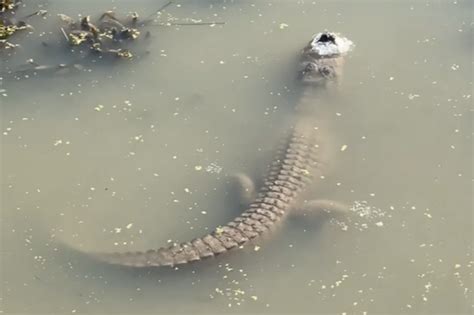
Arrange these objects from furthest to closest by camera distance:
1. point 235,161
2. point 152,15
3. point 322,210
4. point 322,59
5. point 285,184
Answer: point 152,15, point 322,59, point 235,161, point 285,184, point 322,210

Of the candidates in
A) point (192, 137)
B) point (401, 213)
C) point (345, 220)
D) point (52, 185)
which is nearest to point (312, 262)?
point (345, 220)

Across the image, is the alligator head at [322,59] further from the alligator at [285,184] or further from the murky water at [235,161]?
the murky water at [235,161]

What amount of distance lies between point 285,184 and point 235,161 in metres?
0.50

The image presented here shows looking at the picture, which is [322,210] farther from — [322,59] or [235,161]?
[322,59]

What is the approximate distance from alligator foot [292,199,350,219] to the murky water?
0.09 meters

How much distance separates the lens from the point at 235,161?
5516mm

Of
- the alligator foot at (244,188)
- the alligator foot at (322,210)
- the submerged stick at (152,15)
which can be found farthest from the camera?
the submerged stick at (152,15)

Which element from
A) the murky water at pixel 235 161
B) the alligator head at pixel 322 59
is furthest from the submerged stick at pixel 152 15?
the alligator head at pixel 322 59

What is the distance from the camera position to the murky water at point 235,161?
4.66 meters

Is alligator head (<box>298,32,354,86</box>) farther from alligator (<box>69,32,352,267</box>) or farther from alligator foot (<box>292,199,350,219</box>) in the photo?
alligator foot (<box>292,199,350,219</box>)

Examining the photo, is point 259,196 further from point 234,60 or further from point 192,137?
point 234,60

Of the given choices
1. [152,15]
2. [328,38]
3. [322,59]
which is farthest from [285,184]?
[152,15]

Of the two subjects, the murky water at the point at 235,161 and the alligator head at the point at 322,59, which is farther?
the alligator head at the point at 322,59

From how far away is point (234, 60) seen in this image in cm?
641
